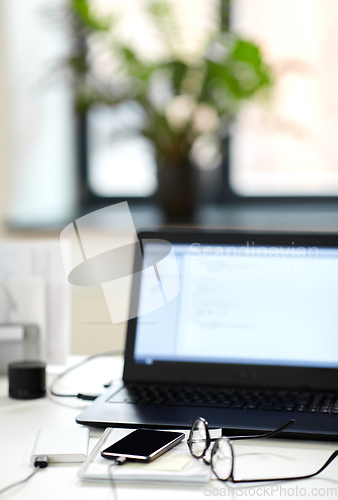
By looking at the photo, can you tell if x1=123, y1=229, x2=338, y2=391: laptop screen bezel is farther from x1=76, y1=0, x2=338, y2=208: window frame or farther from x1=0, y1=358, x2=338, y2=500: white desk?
x1=76, y1=0, x2=338, y2=208: window frame

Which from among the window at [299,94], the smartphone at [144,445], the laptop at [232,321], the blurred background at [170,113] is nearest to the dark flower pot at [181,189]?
the blurred background at [170,113]

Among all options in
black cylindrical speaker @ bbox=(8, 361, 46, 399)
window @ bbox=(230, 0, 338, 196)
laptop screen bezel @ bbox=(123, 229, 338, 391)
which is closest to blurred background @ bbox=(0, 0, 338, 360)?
window @ bbox=(230, 0, 338, 196)

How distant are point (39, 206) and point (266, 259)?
1.62 metres

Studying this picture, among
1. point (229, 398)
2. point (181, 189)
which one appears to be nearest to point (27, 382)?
point (229, 398)

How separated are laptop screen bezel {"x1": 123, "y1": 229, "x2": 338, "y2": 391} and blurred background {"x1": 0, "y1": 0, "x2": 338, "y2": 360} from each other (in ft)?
3.93

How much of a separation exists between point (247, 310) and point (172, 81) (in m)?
1.37

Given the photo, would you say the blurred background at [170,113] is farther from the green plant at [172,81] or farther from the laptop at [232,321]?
the laptop at [232,321]

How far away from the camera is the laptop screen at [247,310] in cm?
95

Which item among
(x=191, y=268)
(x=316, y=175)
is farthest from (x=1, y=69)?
(x=191, y=268)

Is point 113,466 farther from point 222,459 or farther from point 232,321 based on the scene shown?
point 232,321

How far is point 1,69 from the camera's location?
236 cm

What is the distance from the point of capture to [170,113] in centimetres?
228

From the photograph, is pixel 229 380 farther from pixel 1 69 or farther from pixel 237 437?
pixel 1 69

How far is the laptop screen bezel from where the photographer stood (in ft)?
3.07
